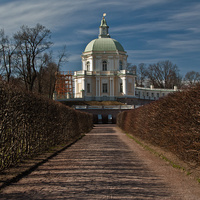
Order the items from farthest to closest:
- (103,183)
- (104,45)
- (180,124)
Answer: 1. (104,45)
2. (180,124)
3. (103,183)

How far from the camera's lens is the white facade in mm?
73812

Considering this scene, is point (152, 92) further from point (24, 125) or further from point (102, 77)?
point (24, 125)

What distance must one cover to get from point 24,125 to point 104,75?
65306 mm

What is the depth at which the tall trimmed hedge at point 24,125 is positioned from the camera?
7938 mm

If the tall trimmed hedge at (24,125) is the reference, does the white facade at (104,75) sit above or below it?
above

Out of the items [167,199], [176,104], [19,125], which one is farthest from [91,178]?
[176,104]

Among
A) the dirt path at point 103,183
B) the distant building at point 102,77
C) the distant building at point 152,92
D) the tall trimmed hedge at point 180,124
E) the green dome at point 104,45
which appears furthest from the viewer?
the distant building at point 152,92

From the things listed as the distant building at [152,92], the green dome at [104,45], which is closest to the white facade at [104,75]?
the green dome at [104,45]

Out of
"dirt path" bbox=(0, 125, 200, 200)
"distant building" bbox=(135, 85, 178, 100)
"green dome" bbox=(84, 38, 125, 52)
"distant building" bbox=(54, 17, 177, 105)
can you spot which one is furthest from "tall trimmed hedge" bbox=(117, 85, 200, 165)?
"distant building" bbox=(135, 85, 178, 100)

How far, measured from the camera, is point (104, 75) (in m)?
74.8

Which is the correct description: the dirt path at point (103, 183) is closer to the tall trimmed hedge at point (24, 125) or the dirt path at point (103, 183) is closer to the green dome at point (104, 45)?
the tall trimmed hedge at point (24, 125)

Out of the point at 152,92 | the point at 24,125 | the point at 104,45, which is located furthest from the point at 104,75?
the point at 24,125

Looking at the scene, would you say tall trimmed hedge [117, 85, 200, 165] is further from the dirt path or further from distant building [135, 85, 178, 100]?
distant building [135, 85, 178, 100]

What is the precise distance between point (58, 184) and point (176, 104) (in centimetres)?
458
